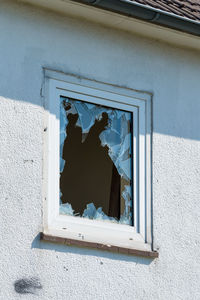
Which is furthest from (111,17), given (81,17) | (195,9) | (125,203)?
(125,203)

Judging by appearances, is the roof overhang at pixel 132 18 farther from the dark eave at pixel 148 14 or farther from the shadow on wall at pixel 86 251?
the shadow on wall at pixel 86 251

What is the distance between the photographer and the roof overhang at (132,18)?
31.3 ft

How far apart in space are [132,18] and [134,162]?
1.29 m

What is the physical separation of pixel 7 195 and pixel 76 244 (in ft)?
2.39

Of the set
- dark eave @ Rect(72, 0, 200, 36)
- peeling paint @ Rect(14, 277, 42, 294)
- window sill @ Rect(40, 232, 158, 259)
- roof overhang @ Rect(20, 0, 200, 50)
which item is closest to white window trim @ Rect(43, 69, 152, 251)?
window sill @ Rect(40, 232, 158, 259)

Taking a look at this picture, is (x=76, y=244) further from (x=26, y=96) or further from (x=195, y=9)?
(x=195, y=9)

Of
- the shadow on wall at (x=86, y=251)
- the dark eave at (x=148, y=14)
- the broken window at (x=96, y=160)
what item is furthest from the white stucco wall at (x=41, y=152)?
the dark eave at (x=148, y=14)

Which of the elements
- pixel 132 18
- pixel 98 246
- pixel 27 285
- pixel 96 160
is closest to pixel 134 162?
pixel 96 160

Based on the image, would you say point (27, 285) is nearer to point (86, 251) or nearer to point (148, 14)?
point (86, 251)

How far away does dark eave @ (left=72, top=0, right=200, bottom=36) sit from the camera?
9.47 meters

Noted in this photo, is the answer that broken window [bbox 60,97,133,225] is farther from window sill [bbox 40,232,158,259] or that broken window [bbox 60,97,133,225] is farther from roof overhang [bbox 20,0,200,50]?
roof overhang [bbox 20,0,200,50]

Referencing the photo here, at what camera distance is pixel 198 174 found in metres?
10.5

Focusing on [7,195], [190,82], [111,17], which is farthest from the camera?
[190,82]

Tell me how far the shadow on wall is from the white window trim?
87 millimetres
